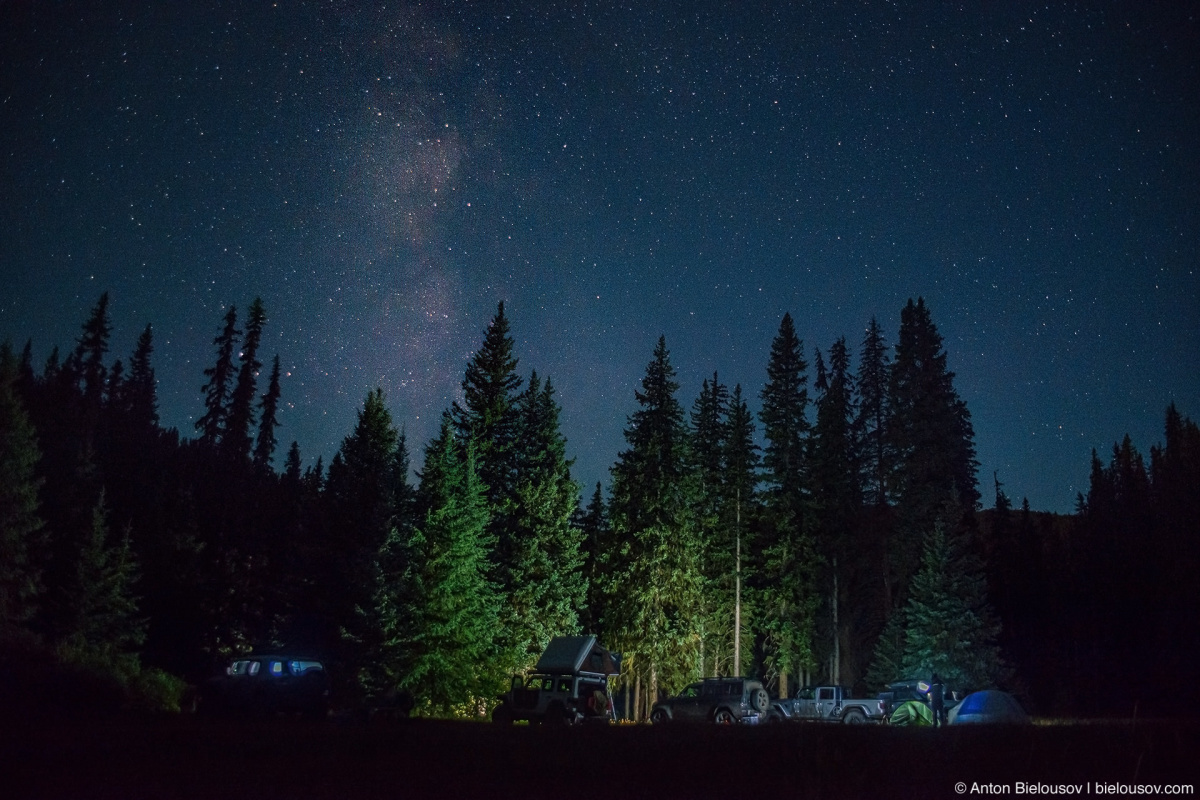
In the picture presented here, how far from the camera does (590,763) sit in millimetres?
14242

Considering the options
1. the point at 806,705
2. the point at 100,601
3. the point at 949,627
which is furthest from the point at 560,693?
the point at 949,627

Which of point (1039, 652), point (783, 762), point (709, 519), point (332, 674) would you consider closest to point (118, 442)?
point (332, 674)

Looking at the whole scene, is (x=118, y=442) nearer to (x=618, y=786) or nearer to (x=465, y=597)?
(x=465, y=597)

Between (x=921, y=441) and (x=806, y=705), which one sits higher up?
(x=921, y=441)

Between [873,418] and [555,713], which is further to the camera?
[873,418]

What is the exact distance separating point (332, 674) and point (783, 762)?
28627 millimetres

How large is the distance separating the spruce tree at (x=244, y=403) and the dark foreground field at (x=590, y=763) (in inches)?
2610

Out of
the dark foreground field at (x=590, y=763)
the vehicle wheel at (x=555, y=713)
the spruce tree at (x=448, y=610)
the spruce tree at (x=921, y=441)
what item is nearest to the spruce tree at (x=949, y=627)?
the spruce tree at (x=921, y=441)

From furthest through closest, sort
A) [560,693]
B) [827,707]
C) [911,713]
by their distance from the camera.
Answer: [827,707] → [560,693] → [911,713]

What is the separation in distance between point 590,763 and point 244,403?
255 feet

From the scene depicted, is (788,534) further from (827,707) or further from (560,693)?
(560,693)

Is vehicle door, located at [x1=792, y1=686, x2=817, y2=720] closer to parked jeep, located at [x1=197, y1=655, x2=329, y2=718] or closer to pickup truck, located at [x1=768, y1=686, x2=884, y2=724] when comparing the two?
pickup truck, located at [x1=768, y1=686, x2=884, y2=724]

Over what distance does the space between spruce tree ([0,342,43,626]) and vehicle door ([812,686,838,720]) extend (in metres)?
34.6

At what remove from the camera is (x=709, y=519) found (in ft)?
199
